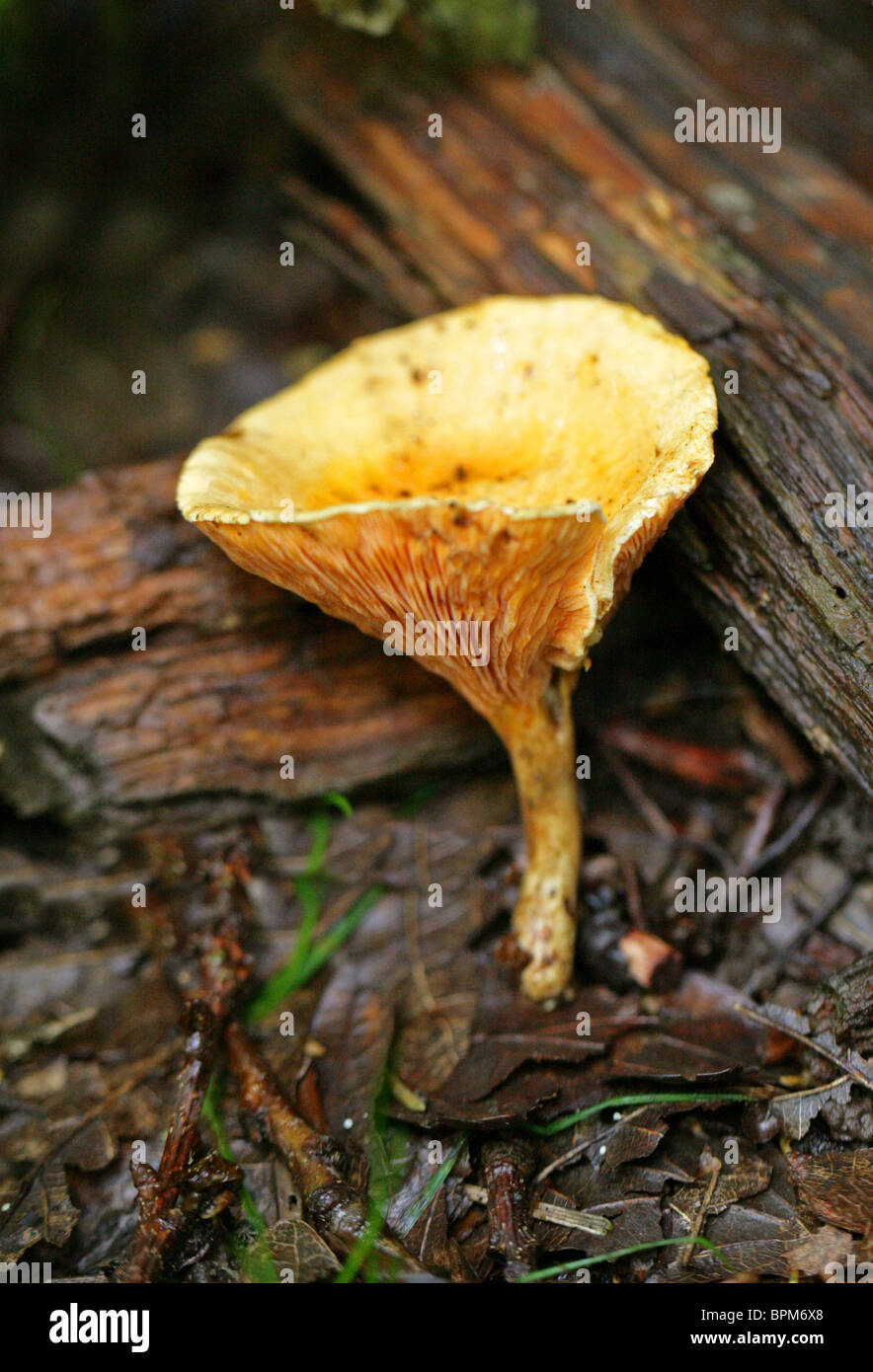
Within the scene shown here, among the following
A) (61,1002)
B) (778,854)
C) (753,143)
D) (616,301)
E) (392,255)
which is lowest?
(61,1002)

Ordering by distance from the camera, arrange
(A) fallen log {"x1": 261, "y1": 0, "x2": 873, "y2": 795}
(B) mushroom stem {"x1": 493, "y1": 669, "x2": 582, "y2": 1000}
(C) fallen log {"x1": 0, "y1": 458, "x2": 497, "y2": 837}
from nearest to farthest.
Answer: (A) fallen log {"x1": 261, "y1": 0, "x2": 873, "y2": 795} → (B) mushroom stem {"x1": 493, "y1": 669, "x2": 582, "y2": 1000} → (C) fallen log {"x1": 0, "y1": 458, "x2": 497, "y2": 837}

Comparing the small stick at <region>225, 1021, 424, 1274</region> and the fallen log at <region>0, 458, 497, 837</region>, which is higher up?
the fallen log at <region>0, 458, 497, 837</region>

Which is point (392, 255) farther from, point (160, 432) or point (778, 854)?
point (778, 854)

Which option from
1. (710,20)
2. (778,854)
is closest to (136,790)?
(778,854)

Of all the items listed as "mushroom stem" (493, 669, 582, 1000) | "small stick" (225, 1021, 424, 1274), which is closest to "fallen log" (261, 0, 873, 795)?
"mushroom stem" (493, 669, 582, 1000)

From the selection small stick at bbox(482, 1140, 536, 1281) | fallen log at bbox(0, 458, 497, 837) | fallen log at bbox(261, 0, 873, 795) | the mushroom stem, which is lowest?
small stick at bbox(482, 1140, 536, 1281)

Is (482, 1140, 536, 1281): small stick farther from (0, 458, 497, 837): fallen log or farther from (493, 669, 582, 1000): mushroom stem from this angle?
(0, 458, 497, 837): fallen log

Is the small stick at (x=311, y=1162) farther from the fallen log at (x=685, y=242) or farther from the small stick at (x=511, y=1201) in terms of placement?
the fallen log at (x=685, y=242)
